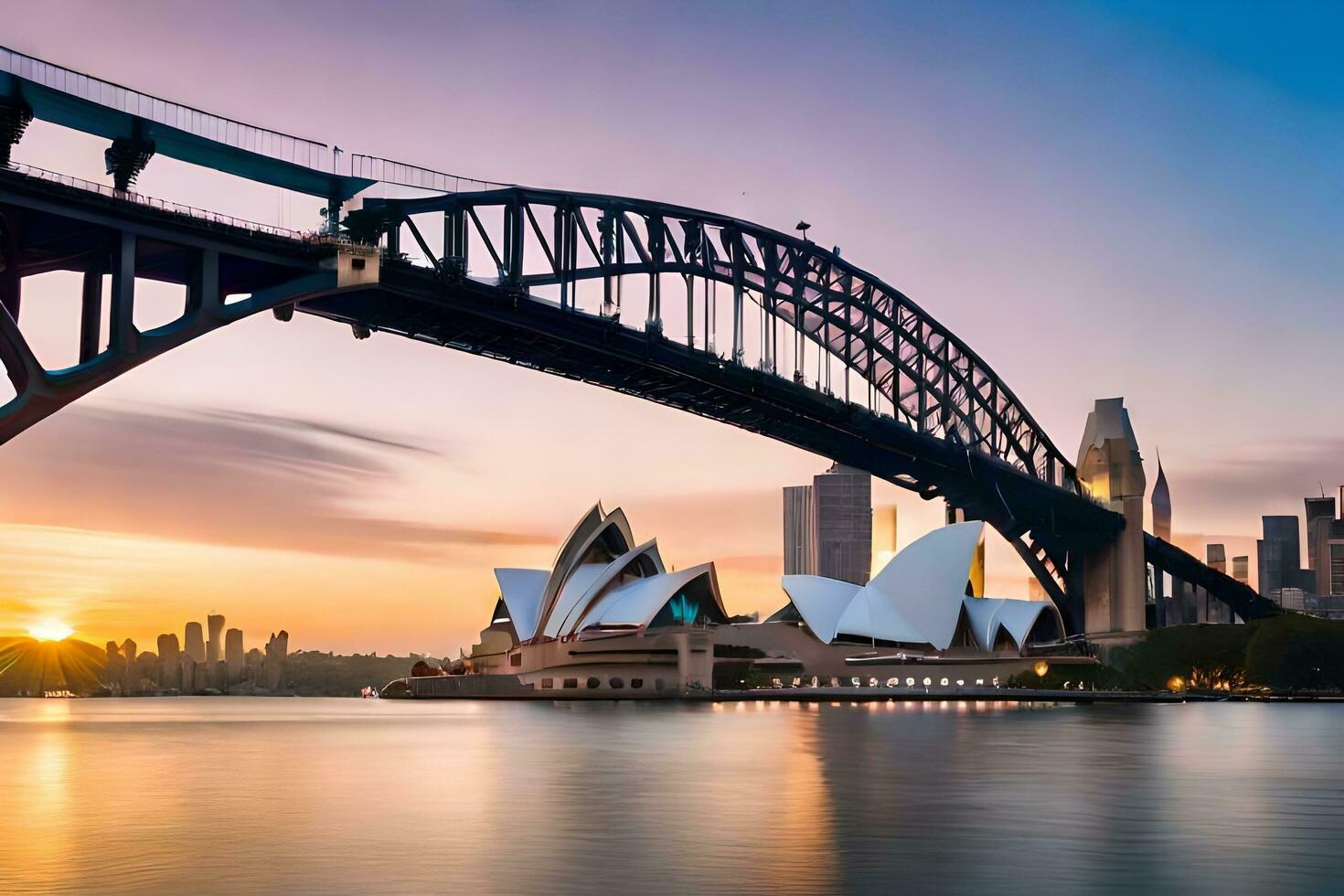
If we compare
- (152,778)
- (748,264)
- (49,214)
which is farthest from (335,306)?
(748,264)

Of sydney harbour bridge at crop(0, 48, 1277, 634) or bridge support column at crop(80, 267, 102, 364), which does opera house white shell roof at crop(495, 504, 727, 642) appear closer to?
sydney harbour bridge at crop(0, 48, 1277, 634)

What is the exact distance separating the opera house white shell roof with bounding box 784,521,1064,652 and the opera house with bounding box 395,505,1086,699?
0.28 ft

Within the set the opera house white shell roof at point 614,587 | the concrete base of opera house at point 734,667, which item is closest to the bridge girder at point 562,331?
the concrete base of opera house at point 734,667

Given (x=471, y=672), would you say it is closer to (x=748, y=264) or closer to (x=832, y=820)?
(x=748, y=264)

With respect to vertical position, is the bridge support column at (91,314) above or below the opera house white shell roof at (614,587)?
above

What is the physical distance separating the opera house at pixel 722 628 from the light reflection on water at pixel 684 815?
44500 millimetres

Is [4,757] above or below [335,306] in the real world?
below

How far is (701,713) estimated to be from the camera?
68188 mm

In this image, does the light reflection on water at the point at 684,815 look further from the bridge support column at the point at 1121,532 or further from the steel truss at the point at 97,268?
the bridge support column at the point at 1121,532

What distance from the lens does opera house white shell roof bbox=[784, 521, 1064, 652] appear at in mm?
97875

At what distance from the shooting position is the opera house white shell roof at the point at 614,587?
9131 centimetres

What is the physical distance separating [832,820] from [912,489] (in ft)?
207

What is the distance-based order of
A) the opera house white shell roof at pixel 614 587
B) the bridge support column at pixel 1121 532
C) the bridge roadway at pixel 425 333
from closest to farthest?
1. the bridge roadway at pixel 425 333
2. the opera house white shell roof at pixel 614 587
3. the bridge support column at pixel 1121 532

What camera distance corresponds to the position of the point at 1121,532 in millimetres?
92875
